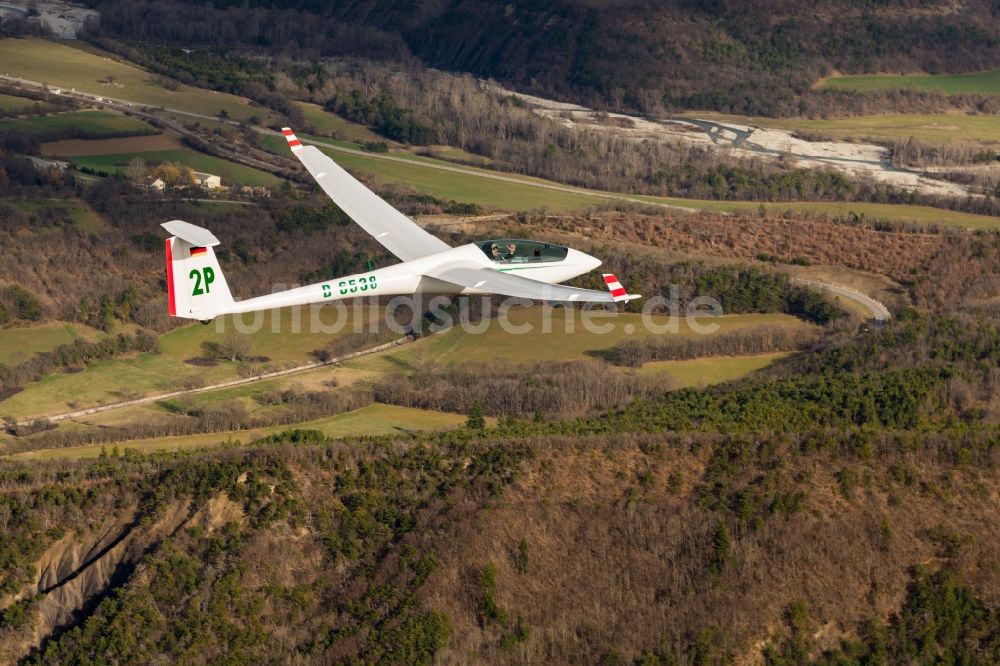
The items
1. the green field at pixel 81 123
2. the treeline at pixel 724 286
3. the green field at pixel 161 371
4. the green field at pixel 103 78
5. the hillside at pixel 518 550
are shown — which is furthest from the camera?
the green field at pixel 103 78

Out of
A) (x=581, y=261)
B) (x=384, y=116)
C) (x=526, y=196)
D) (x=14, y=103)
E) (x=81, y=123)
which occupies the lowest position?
(x=384, y=116)

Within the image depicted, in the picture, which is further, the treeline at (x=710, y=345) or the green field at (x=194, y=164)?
the green field at (x=194, y=164)

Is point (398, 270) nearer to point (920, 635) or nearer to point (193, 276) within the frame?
point (193, 276)

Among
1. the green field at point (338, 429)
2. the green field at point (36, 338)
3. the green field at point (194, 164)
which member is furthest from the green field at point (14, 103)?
the green field at point (338, 429)

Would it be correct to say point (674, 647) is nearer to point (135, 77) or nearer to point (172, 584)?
point (172, 584)

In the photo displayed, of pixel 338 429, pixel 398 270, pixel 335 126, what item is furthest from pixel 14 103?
pixel 398 270

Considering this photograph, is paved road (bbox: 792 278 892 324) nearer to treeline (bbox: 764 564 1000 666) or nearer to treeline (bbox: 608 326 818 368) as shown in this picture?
treeline (bbox: 608 326 818 368)

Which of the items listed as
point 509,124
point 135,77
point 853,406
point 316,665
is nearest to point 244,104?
point 135,77

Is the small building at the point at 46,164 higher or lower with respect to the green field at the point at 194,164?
higher

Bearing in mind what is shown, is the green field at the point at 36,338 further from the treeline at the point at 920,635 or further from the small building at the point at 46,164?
the treeline at the point at 920,635
